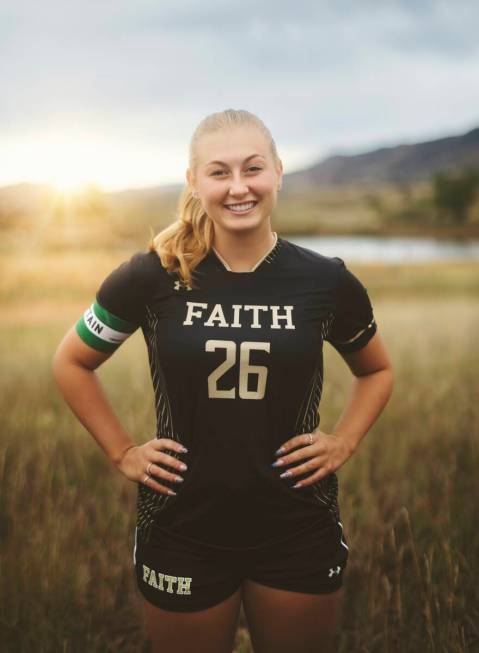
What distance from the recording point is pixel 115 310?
5.76 ft

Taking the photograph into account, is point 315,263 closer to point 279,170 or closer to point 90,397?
point 279,170

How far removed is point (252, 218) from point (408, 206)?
66.5m

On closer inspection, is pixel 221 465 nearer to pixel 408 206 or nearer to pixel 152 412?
pixel 152 412

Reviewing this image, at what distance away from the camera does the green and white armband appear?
1.78 meters

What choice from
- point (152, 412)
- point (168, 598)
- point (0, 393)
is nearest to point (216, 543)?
point (168, 598)

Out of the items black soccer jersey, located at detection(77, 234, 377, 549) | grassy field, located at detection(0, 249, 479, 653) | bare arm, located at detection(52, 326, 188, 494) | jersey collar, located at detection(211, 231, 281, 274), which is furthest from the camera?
grassy field, located at detection(0, 249, 479, 653)

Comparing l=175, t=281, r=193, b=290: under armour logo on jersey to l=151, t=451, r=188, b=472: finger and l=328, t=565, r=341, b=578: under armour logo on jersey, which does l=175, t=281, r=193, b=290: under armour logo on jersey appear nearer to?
l=151, t=451, r=188, b=472: finger

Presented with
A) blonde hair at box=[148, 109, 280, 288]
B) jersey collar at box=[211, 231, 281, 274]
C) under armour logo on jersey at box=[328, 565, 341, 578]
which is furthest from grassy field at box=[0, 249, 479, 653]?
blonde hair at box=[148, 109, 280, 288]

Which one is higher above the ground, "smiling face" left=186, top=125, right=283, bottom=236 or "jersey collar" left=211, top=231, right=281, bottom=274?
"smiling face" left=186, top=125, right=283, bottom=236

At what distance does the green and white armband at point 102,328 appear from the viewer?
5.84 feet

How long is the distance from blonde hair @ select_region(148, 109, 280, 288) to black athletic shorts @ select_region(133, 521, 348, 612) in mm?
795

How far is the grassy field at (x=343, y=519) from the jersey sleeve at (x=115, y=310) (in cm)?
135

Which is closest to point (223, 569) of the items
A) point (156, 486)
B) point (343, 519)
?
point (156, 486)

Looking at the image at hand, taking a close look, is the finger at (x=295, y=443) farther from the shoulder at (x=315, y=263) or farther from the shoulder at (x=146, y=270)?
the shoulder at (x=146, y=270)
